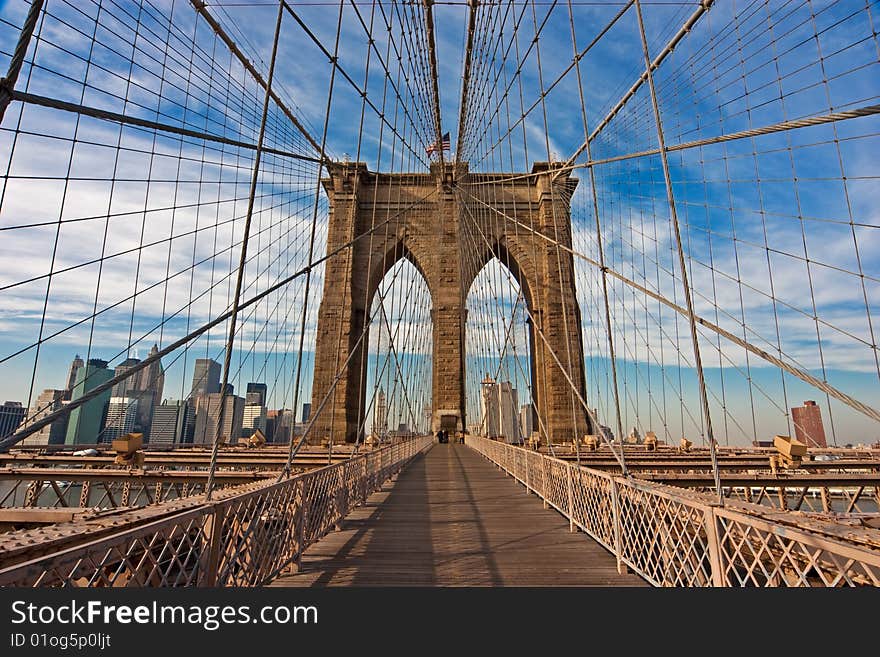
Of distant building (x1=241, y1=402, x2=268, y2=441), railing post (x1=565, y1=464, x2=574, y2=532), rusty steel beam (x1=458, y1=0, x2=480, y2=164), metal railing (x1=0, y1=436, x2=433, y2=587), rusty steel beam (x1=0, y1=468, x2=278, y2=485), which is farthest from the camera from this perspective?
distant building (x1=241, y1=402, x2=268, y2=441)

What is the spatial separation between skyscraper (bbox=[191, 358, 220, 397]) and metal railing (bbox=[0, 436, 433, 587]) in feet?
18.1

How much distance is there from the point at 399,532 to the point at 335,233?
20165 millimetres

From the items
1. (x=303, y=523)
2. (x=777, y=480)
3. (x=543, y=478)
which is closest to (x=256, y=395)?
(x=543, y=478)

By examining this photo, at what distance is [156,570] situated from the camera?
6.02 ft

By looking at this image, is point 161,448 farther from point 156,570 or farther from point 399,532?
point 156,570

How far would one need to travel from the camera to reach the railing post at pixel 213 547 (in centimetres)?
215

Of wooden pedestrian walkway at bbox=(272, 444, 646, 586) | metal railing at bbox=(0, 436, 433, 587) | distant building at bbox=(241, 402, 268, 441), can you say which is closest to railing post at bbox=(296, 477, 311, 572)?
metal railing at bbox=(0, 436, 433, 587)

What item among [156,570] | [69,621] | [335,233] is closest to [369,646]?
[69,621]

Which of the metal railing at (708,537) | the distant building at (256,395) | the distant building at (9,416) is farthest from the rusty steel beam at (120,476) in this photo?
the distant building at (256,395)

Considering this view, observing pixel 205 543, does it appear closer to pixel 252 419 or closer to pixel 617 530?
pixel 617 530

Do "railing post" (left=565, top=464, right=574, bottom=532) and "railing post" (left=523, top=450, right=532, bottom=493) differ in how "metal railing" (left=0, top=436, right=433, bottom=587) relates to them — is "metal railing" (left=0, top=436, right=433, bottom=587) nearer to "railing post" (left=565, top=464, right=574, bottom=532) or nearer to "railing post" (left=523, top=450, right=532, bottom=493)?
"railing post" (left=565, top=464, right=574, bottom=532)

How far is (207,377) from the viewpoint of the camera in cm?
889

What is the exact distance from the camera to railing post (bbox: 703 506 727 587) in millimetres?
2135

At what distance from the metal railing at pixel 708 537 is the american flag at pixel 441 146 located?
2082 centimetres
